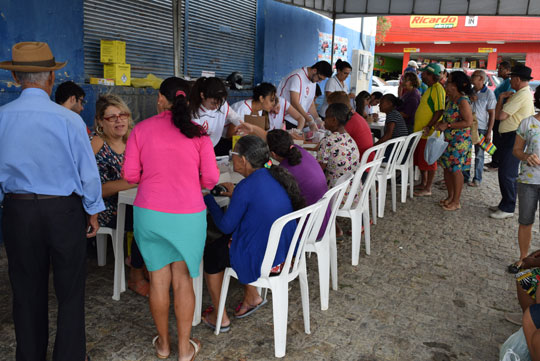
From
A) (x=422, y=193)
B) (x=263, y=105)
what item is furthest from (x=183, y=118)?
(x=422, y=193)

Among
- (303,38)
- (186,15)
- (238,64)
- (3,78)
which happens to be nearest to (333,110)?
(3,78)

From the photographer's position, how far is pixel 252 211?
239 centimetres

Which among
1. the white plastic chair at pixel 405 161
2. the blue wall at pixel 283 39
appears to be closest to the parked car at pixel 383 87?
the blue wall at pixel 283 39

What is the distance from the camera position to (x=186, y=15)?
6191 millimetres

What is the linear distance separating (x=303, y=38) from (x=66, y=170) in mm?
7768

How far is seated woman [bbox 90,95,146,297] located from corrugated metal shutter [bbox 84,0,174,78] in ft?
6.16

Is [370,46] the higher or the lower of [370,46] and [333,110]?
the higher

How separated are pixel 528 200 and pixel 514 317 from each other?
3.29 feet

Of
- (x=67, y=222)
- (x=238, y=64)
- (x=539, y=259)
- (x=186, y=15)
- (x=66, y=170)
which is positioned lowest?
(x=539, y=259)

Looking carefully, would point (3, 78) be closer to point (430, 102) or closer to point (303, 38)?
point (430, 102)

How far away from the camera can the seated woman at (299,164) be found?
9.52ft

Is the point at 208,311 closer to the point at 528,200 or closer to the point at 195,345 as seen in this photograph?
the point at 195,345

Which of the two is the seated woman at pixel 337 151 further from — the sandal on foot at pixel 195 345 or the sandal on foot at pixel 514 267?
the sandal on foot at pixel 195 345

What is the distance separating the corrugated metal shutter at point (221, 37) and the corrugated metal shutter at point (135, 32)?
47 centimetres
